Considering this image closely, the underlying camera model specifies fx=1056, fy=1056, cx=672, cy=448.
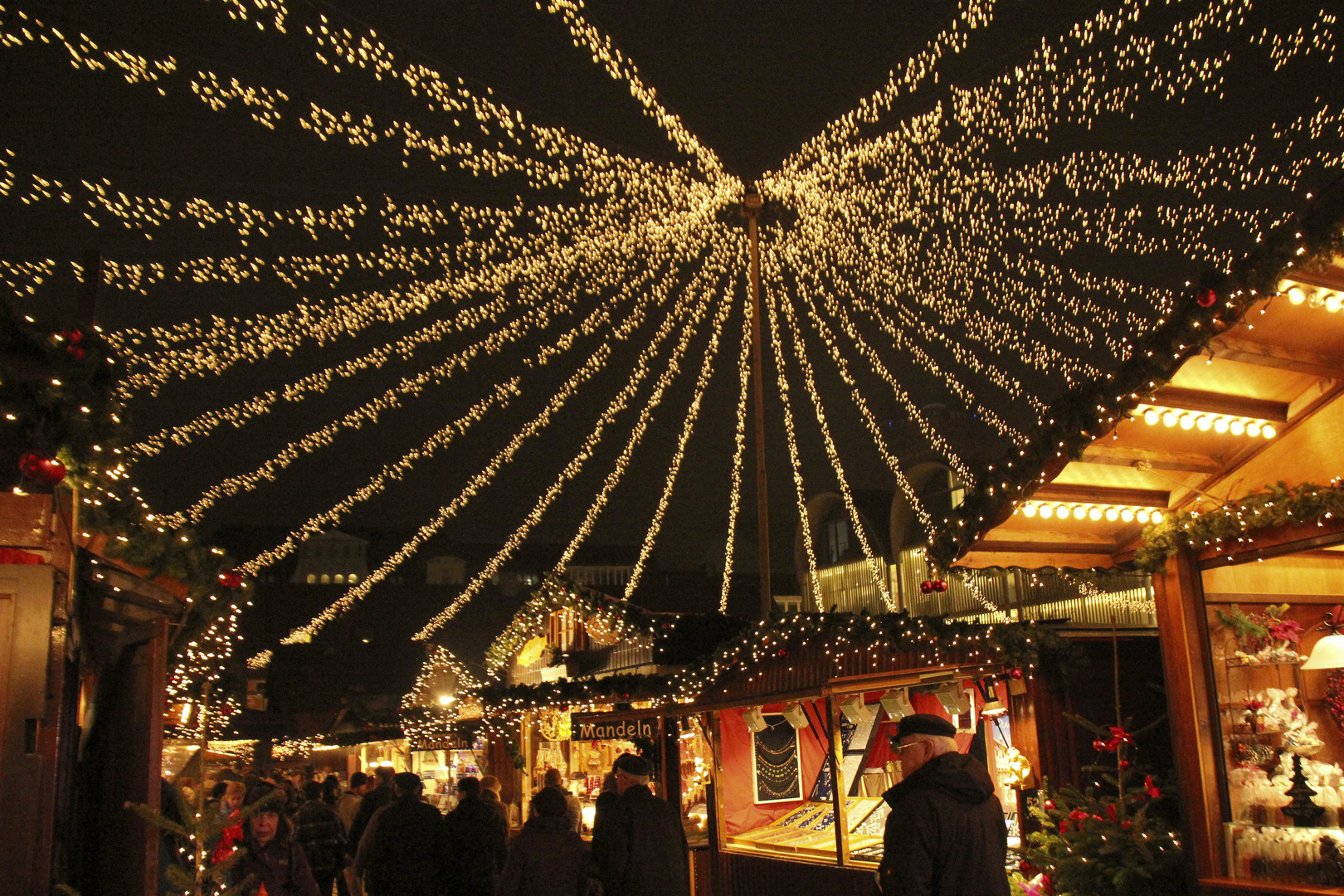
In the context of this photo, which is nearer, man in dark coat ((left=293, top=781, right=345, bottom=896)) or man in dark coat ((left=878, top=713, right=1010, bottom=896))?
man in dark coat ((left=878, top=713, right=1010, bottom=896))

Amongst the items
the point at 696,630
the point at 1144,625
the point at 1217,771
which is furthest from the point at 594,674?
the point at 1217,771

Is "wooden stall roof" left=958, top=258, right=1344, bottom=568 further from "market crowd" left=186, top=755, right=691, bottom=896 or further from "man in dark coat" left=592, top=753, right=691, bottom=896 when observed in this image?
"market crowd" left=186, top=755, right=691, bottom=896

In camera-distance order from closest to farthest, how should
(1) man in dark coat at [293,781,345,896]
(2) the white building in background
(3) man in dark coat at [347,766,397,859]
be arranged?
1. (3) man in dark coat at [347,766,397,859]
2. (1) man in dark coat at [293,781,345,896]
3. (2) the white building in background

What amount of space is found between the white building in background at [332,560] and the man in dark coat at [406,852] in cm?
5163

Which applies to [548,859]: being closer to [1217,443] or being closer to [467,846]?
[467,846]

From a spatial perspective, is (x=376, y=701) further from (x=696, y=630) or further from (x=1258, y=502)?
(x=1258, y=502)

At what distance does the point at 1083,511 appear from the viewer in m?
8.34

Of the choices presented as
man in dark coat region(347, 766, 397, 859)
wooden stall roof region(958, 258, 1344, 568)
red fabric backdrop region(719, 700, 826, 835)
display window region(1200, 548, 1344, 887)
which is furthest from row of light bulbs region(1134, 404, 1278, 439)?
man in dark coat region(347, 766, 397, 859)

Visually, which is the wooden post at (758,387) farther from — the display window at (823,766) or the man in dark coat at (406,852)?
the man in dark coat at (406,852)

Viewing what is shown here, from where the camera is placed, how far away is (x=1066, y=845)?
840cm

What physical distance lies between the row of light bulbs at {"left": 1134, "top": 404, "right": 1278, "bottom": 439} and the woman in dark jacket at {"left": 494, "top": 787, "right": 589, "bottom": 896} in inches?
182

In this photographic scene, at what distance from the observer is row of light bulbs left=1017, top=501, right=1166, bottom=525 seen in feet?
27.2

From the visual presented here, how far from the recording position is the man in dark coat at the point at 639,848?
6.04 m

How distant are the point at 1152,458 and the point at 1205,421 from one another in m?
0.56
